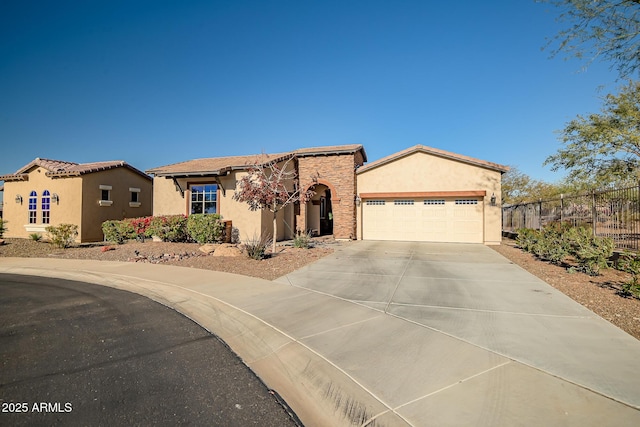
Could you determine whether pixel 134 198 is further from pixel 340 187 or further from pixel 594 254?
pixel 594 254

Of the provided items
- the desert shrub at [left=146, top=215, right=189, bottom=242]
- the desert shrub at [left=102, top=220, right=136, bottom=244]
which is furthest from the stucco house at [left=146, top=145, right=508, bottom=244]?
Result: the desert shrub at [left=102, top=220, right=136, bottom=244]

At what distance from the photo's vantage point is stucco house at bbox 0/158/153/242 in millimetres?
17391

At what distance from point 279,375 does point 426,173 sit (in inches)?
624

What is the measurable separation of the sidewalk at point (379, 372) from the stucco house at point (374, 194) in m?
10.5

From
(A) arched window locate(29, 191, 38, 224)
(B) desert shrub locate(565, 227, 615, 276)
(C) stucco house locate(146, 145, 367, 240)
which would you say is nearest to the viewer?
(B) desert shrub locate(565, 227, 615, 276)

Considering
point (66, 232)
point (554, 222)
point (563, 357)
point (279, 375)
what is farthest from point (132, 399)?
point (554, 222)

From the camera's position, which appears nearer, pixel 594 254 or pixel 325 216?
pixel 594 254

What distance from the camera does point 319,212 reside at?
2236 centimetres

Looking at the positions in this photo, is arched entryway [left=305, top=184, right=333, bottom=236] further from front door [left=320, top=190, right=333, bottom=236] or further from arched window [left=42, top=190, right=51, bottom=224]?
arched window [left=42, top=190, right=51, bottom=224]

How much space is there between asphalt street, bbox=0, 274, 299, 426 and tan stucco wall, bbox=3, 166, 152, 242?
43.9ft

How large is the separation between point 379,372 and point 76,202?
19828mm

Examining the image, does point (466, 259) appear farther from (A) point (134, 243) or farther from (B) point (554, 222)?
(A) point (134, 243)

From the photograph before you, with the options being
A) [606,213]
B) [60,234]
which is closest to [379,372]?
[606,213]

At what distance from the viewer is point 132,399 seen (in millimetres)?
3189
